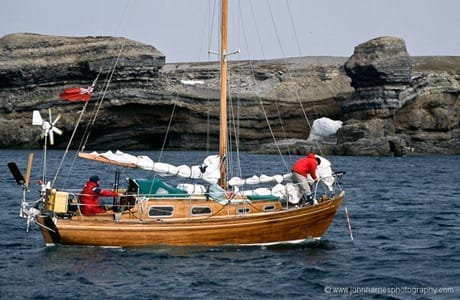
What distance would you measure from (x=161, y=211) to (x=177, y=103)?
74005 millimetres

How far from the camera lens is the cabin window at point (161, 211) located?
27875 millimetres

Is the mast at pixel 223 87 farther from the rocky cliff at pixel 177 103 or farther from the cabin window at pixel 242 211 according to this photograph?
the rocky cliff at pixel 177 103

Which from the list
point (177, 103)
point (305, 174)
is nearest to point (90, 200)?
point (305, 174)

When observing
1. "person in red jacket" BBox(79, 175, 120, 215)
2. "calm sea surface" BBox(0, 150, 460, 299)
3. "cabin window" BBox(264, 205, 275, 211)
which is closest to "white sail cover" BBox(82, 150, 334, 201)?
"cabin window" BBox(264, 205, 275, 211)

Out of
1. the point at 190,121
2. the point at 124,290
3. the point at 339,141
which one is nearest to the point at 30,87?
the point at 190,121

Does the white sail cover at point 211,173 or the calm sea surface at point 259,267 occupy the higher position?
the white sail cover at point 211,173

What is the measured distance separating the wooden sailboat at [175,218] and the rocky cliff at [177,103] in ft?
209

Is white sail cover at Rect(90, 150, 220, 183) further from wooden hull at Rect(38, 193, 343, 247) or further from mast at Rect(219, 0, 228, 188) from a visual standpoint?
wooden hull at Rect(38, 193, 343, 247)

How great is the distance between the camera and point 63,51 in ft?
359

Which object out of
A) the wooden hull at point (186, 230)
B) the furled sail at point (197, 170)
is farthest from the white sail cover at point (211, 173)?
the wooden hull at point (186, 230)

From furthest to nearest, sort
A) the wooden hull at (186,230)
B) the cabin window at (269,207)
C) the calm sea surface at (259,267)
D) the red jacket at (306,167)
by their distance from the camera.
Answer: the red jacket at (306,167) < the cabin window at (269,207) < the wooden hull at (186,230) < the calm sea surface at (259,267)

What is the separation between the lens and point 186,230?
27.4m

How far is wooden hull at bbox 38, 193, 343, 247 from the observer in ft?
88.6

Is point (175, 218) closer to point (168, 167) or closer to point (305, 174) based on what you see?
point (168, 167)
